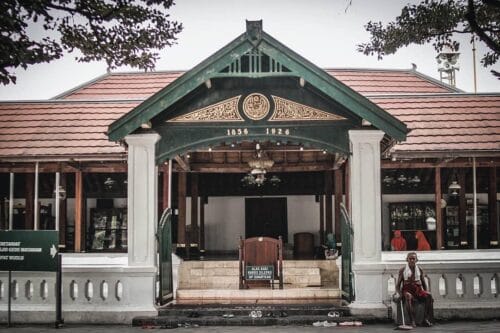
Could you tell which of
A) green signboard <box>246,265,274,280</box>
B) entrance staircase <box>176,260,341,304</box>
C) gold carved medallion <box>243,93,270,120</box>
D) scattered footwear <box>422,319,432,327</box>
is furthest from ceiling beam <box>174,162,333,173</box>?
scattered footwear <box>422,319,432,327</box>

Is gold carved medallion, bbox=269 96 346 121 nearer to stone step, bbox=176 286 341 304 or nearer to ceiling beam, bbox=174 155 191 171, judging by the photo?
stone step, bbox=176 286 341 304

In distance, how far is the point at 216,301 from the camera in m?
13.3

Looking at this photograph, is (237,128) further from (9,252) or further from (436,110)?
(436,110)

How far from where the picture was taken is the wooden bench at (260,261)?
1362 cm

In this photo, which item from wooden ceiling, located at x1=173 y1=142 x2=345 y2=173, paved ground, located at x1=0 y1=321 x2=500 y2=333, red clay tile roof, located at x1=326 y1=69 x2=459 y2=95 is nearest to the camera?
paved ground, located at x1=0 y1=321 x2=500 y2=333

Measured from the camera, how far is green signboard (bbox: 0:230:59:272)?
11.4 metres

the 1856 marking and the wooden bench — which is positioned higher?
the 1856 marking

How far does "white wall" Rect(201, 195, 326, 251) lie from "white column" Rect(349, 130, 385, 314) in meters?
10.1

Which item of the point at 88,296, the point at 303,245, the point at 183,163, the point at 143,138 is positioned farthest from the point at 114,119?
the point at 303,245

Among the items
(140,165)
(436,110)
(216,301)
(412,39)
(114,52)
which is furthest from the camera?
(436,110)

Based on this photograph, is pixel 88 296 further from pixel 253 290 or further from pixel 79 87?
pixel 79 87

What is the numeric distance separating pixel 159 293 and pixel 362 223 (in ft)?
13.9

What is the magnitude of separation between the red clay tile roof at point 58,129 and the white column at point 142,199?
144 inches


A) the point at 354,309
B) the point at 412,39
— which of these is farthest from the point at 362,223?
the point at 412,39
